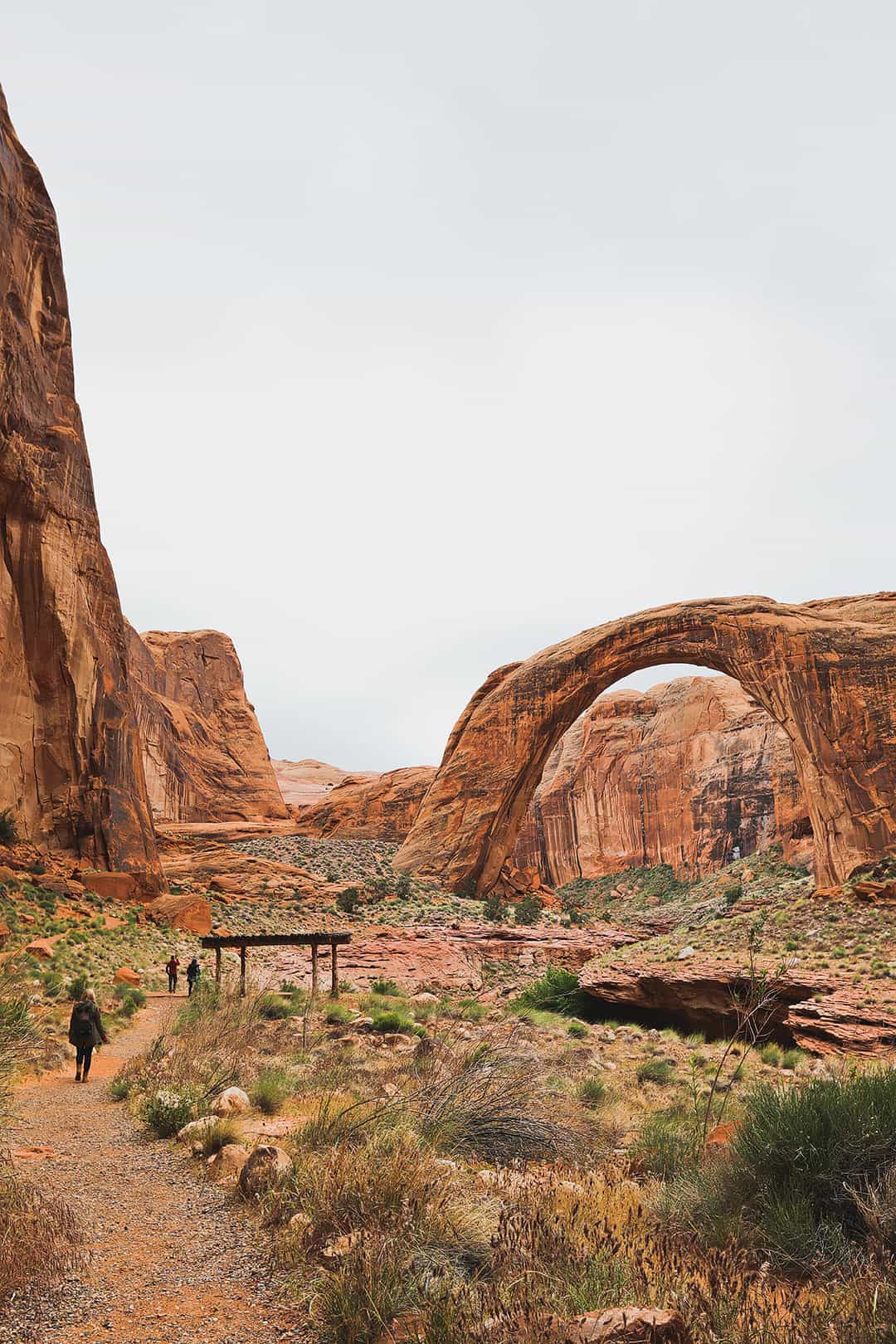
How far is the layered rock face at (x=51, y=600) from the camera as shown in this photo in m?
21.9

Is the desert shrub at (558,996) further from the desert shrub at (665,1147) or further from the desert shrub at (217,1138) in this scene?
the desert shrub at (217,1138)

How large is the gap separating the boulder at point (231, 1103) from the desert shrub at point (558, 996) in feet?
35.0

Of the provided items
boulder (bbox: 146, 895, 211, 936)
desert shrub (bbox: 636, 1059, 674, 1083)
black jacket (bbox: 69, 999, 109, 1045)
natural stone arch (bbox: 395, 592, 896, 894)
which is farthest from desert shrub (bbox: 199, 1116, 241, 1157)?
natural stone arch (bbox: 395, 592, 896, 894)

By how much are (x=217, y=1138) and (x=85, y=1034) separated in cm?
388

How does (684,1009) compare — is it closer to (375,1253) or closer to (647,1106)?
(647,1106)

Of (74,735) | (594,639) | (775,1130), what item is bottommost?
(775,1130)

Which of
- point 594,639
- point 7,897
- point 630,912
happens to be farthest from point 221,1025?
point 630,912

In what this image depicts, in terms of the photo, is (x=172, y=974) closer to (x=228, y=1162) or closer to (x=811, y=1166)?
(x=228, y=1162)

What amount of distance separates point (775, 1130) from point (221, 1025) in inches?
285

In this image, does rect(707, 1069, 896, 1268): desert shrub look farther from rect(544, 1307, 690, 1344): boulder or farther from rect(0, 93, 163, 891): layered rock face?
rect(0, 93, 163, 891): layered rock face

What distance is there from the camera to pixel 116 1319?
11.2 ft

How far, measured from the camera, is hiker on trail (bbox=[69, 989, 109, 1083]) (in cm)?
895

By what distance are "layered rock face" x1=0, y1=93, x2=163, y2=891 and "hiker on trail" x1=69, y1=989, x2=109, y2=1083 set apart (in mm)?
13509

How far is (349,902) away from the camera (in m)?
27.8
